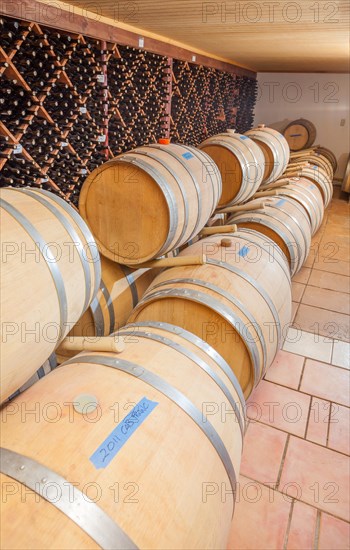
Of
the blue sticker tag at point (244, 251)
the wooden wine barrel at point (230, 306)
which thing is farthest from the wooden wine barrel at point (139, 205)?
the blue sticker tag at point (244, 251)

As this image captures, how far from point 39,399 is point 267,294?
4.63ft

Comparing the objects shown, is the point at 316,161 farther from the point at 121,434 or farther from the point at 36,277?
the point at 121,434

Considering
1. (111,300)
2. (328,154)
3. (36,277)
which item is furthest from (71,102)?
(328,154)

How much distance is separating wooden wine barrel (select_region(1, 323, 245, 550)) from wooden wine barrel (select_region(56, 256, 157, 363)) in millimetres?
834

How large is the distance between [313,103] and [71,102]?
8377 mm

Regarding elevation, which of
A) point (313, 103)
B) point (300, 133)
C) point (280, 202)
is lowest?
point (280, 202)

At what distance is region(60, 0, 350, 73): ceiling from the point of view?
2406 mm

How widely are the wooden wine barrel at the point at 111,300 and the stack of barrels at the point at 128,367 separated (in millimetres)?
13

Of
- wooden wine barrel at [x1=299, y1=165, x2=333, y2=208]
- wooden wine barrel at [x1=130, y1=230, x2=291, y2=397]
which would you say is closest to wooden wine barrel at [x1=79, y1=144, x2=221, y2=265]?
wooden wine barrel at [x1=130, y1=230, x2=291, y2=397]

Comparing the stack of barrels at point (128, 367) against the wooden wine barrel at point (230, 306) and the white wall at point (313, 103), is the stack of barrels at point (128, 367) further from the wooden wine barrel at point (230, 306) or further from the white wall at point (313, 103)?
the white wall at point (313, 103)

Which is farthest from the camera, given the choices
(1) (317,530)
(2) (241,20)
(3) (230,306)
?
(2) (241,20)

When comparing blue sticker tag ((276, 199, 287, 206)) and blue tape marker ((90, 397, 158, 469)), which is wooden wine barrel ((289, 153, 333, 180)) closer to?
blue sticker tag ((276, 199, 287, 206))

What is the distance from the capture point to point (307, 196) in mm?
4582

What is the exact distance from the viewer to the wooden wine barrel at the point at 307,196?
4289mm
